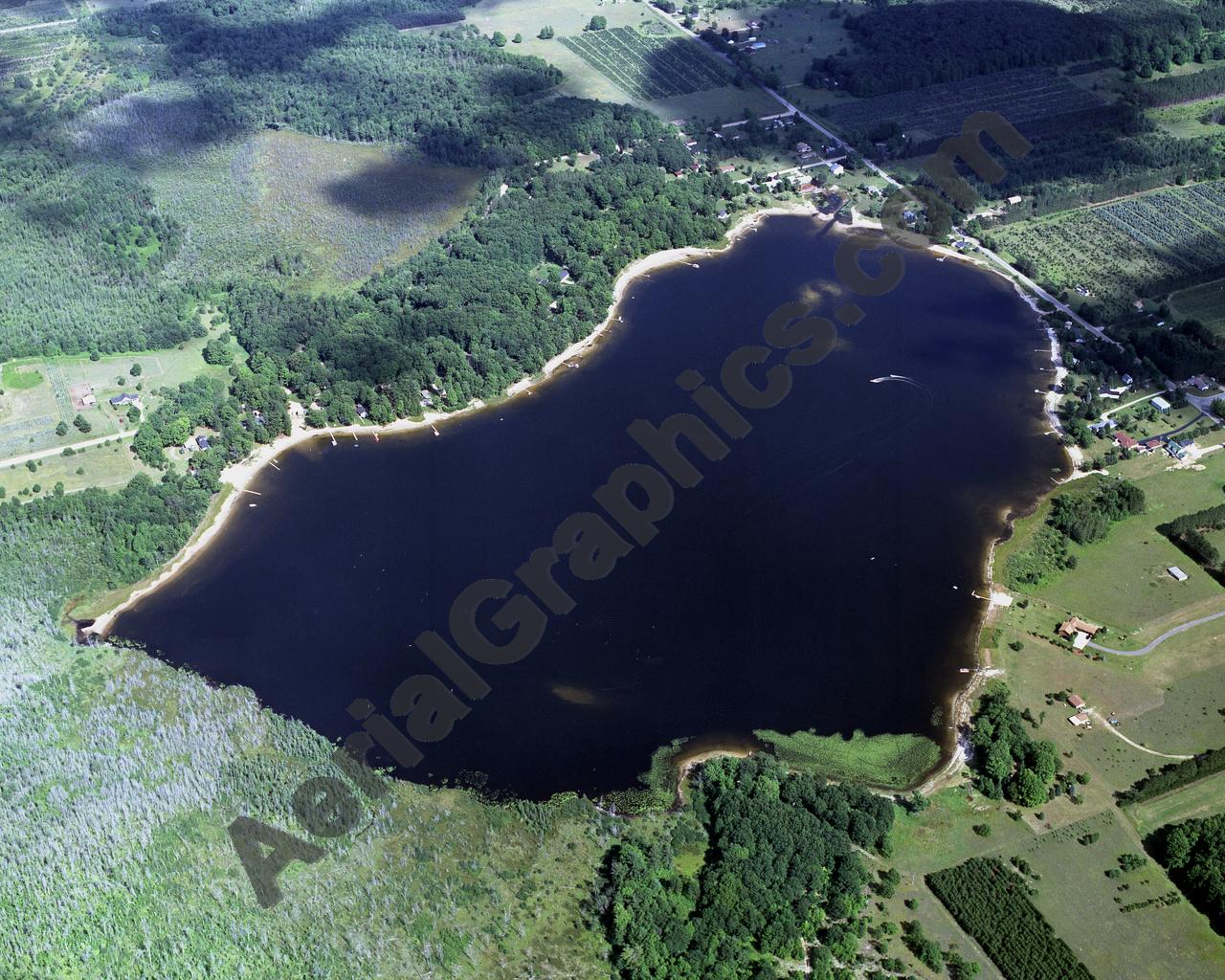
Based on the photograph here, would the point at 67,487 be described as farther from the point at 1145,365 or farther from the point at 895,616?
the point at 1145,365

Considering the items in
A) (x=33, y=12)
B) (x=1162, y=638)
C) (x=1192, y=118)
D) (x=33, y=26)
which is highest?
(x=1192, y=118)

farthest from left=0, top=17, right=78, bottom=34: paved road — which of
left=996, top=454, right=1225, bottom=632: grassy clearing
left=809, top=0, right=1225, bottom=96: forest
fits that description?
left=996, top=454, right=1225, bottom=632: grassy clearing

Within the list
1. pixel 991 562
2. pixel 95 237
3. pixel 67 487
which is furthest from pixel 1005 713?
pixel 95 237

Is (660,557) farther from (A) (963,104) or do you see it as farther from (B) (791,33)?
(B) (791,33)

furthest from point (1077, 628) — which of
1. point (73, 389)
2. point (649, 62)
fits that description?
point (649, 62)

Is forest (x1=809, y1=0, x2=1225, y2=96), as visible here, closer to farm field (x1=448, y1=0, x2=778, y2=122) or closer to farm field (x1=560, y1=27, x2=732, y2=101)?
farm field (x1=448, y1=0, x2=778, y2=122)

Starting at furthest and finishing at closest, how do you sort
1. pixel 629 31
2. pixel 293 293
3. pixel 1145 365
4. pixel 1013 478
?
pixel 629 31 → pixel 293 293 → pixel 1145 365 → pixel 1013 478
